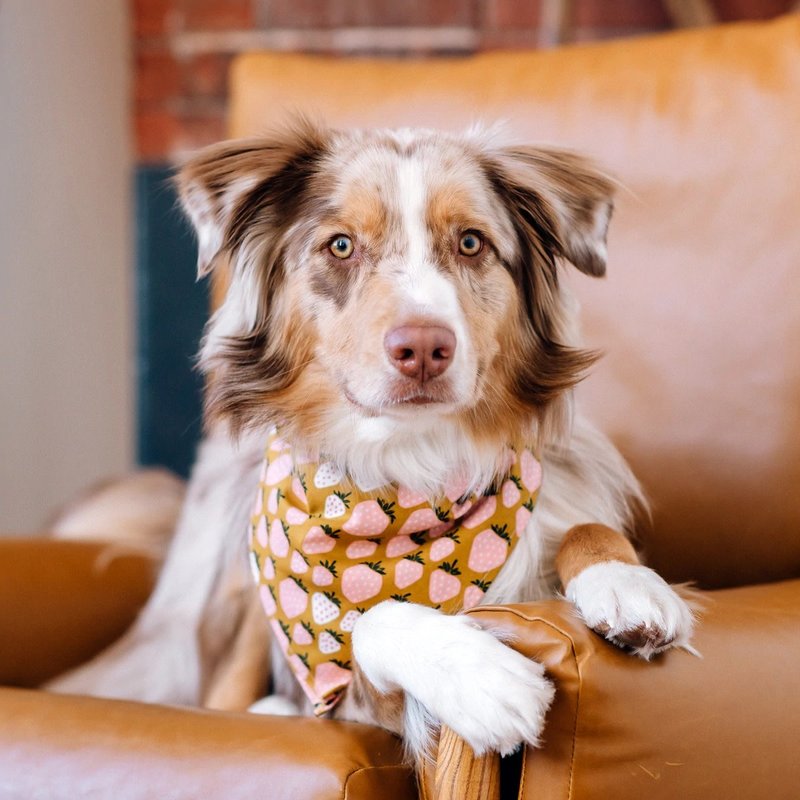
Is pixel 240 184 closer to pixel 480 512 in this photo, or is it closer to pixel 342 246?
pixel 342 246

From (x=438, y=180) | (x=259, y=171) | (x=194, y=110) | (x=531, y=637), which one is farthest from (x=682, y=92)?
(x=194, y=110)

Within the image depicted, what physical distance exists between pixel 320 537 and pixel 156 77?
7.19 ft

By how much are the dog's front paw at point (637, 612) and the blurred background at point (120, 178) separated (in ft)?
6.70

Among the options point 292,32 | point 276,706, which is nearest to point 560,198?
point 276,706

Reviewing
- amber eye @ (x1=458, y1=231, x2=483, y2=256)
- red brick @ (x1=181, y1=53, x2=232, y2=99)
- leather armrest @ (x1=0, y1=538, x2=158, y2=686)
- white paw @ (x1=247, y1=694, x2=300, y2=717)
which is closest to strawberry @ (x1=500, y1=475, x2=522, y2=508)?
amber eye @ (x1=458, y1=231, x2=483, y2=256)

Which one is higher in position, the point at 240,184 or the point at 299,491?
the point at 240,184

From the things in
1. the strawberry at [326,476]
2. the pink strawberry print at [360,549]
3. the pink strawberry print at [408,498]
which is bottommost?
the pink strawberry print at [360,549]

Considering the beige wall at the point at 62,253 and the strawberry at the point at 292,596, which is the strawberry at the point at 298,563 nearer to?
the strawberry at the point at 292,596

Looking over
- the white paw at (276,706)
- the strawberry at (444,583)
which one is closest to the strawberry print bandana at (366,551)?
the strawberry at (444,583)

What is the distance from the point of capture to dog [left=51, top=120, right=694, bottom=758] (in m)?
1.30

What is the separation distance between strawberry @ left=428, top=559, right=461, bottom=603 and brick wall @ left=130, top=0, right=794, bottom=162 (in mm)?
2016

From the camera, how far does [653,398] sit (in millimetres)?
1687

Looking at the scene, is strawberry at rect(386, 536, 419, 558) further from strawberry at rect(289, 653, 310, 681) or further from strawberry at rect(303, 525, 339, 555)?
strawberry at rect(289, 653, 310, 681)

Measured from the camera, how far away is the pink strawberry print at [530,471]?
4.73 ft
